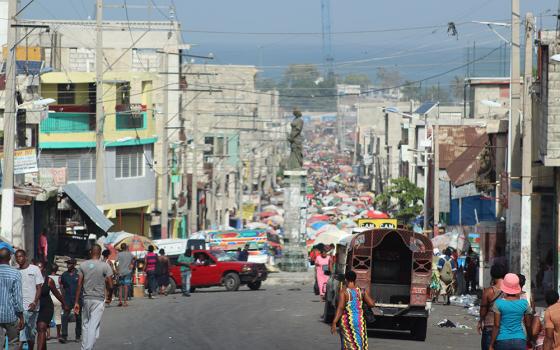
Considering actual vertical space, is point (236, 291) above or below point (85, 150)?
below

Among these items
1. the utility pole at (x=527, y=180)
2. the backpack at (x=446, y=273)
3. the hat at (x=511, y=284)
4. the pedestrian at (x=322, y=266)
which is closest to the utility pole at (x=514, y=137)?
the utility pole at (x=527, y=180)

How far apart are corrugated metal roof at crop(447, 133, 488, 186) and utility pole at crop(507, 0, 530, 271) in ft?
63.8

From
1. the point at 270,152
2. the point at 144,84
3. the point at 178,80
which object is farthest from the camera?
the point at 270,152

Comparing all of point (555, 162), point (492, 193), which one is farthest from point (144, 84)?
point (555, 162)

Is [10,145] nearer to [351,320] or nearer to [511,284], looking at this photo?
[351,320]

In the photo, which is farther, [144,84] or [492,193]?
[144,84]

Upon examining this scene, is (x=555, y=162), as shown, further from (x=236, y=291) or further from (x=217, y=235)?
(x=217, y=235)

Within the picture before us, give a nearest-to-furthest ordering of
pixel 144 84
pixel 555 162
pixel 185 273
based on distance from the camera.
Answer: pixel 555 162
pixel 185 273
pixel 144 84

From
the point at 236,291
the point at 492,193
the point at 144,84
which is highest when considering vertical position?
the point at 144,84

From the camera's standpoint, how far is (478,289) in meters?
40.3

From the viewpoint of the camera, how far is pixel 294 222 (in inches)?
2243

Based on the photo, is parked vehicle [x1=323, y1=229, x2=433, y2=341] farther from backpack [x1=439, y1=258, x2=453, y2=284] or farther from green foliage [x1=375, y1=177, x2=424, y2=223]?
green foliage [x1=375, y1=177, x2=424, y2=223]

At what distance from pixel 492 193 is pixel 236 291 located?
1312 cm

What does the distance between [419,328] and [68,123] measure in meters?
36.7
